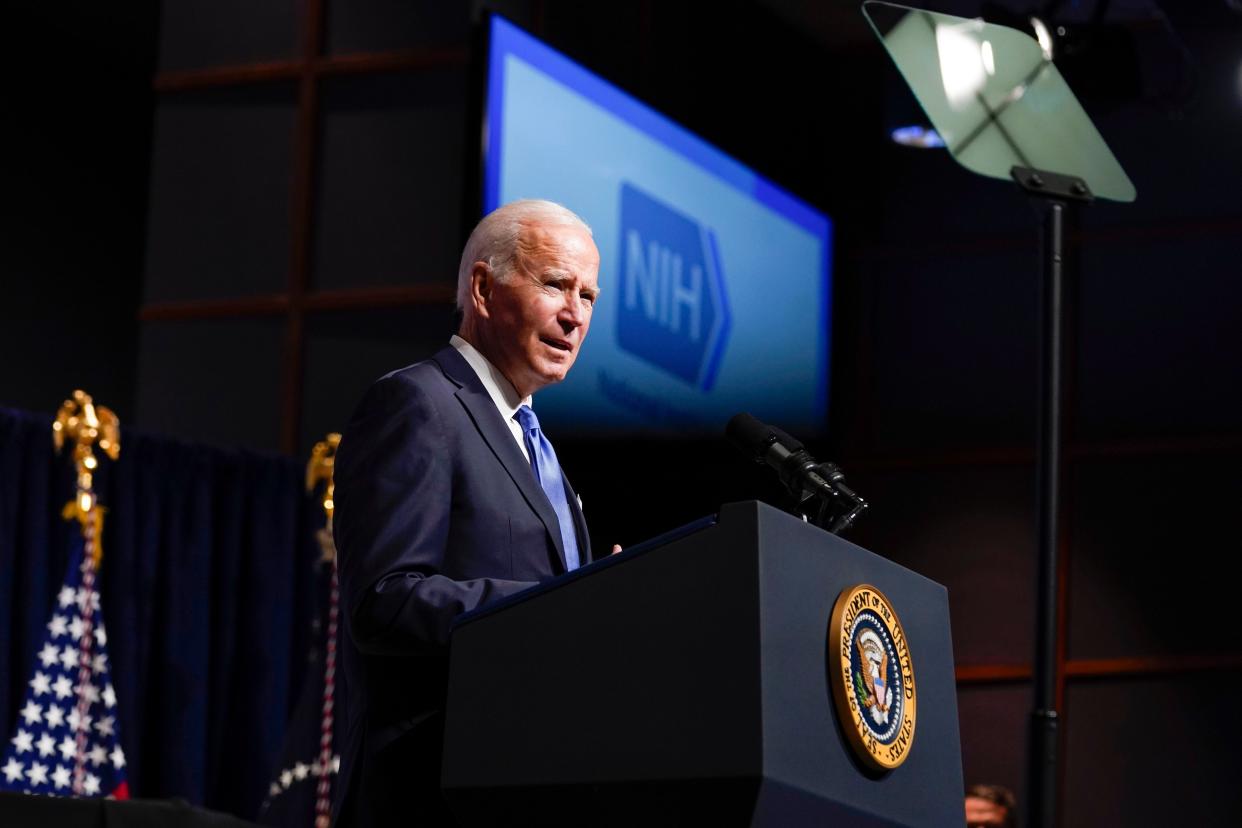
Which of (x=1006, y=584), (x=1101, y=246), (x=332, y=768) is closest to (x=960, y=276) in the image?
(x=1101, y=246)

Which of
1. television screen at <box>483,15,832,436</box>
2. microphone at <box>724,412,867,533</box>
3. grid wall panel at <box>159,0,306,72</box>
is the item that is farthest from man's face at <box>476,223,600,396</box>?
grid wall panel at <box>159,0,306,72</box>

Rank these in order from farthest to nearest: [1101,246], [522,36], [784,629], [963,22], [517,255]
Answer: [1101,246], [522,36], [963,22], [517,255], [784,629]

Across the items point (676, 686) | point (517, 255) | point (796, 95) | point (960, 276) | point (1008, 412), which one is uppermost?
point (796, 95)

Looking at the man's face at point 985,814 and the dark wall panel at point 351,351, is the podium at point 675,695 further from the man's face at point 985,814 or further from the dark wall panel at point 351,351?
the dark wall panel at point 351,351

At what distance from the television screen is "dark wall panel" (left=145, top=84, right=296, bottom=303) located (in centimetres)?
141

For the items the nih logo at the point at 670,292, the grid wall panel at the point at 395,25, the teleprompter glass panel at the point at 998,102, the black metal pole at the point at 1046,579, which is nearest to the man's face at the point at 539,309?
the black metal pole at the point at 1046,579

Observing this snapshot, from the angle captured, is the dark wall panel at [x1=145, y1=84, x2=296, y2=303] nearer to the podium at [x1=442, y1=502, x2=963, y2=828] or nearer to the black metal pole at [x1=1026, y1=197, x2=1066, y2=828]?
the black metal pole at [x1=1026, y1=197, x2=1066, y2=828]

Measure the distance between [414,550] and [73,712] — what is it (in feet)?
10.3

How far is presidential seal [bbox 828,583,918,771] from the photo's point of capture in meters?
1.94

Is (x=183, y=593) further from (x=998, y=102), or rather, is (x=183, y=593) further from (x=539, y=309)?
(x=539, y=309)

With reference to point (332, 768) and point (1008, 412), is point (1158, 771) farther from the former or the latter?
point (332, 768)

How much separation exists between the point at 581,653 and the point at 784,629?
0.69ft

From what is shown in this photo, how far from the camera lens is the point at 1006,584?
6.50 metres

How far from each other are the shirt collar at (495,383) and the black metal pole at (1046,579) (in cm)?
103
